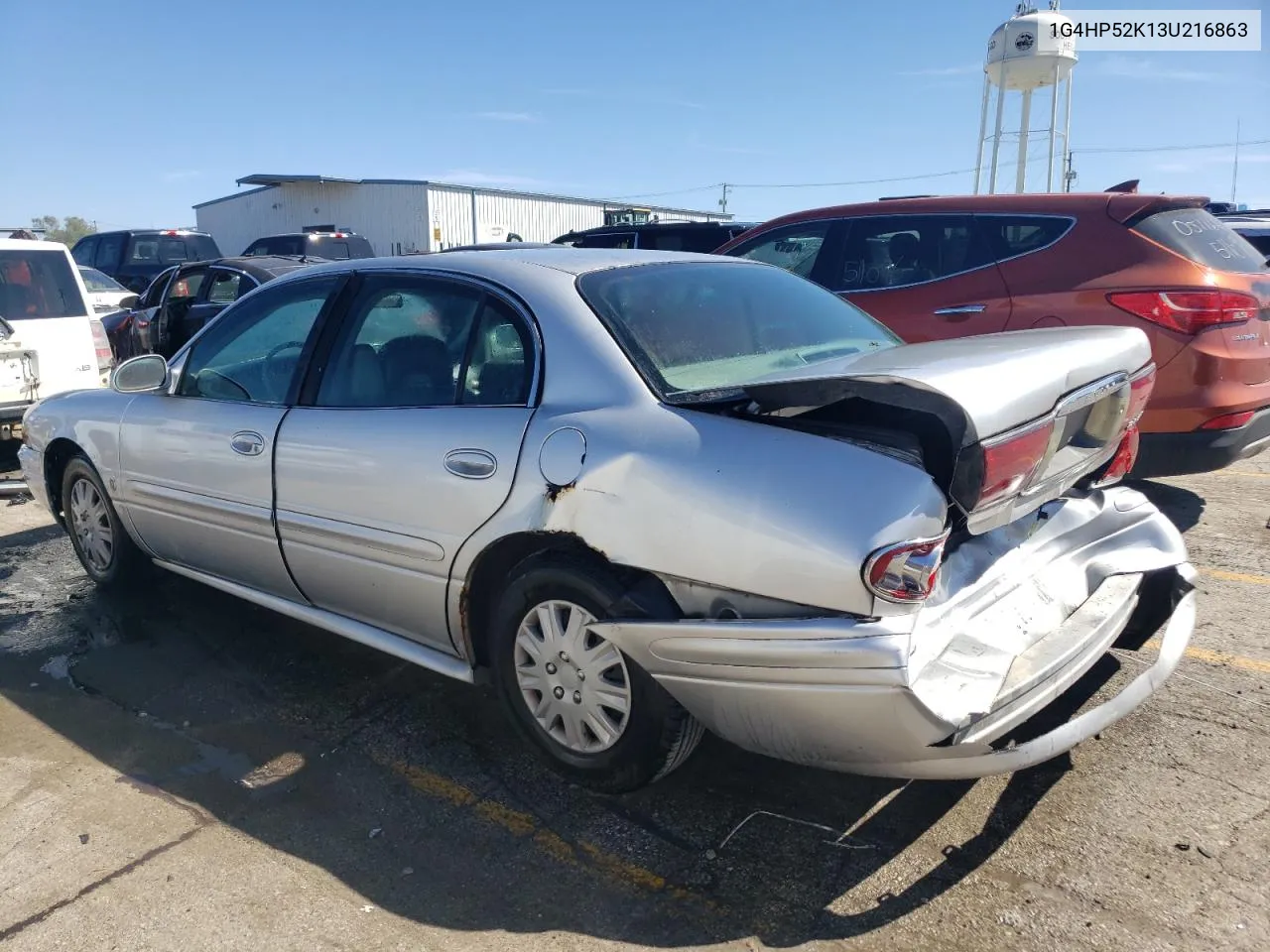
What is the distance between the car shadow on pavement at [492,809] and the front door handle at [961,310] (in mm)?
2928

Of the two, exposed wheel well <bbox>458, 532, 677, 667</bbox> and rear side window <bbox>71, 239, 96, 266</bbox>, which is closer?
exposed wheel well <bbox>458, 532, 677, 667</bbox>

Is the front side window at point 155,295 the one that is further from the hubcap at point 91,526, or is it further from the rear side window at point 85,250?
the rear side window at point 85,250

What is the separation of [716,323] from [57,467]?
3818 millimetres

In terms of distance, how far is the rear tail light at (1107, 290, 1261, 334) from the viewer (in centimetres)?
498

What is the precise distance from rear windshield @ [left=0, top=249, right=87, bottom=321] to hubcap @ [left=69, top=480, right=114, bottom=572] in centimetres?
363

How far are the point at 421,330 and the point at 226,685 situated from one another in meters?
1.65

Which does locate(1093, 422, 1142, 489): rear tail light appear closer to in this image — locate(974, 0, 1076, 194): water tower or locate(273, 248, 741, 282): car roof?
locate(273, 248, 741, 282): car roof

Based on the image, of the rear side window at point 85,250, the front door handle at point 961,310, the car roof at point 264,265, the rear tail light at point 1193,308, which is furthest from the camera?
the rear side window at point 85,250

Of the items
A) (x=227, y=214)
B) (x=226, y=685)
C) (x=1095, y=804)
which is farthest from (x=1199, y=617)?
(x=227, y=214)

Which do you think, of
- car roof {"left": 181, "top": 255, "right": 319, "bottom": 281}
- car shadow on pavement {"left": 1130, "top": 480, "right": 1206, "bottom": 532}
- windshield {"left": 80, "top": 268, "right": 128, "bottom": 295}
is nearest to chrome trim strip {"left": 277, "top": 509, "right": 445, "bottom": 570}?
car shadow on pavement {"left": 1130, "top": 480, "right": 1206, "bottom": 532}

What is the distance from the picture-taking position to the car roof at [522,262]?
3338 millimetres

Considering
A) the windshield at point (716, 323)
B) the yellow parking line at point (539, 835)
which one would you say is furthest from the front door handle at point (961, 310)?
the yellow parking line at point (539, 835)

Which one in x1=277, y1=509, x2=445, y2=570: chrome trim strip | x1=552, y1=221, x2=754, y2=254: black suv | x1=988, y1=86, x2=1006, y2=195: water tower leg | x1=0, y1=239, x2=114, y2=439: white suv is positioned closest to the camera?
x1=277, y1=509, x2=445, y2=570: chrome trim strip

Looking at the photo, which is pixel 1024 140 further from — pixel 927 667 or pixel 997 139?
pixel 927 667
